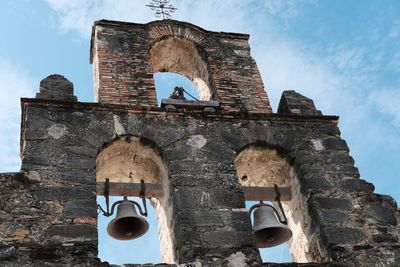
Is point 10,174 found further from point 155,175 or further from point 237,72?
point 237,72

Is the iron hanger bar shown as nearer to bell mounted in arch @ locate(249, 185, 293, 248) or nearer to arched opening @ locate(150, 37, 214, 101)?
bell mounted in arch @ locate(249, 185, 293, 248)

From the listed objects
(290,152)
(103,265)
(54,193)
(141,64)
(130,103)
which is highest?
(141,64)

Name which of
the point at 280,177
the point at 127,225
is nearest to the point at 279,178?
the point at 280,177

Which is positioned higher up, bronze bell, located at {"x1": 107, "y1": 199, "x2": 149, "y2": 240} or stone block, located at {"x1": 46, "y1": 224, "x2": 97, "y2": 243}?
bronze bell, located at {"x1": 107, "y1": 199, "x2": 149, "y2": 240}

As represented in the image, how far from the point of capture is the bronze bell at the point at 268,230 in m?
6.52

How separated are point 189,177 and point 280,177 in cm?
141

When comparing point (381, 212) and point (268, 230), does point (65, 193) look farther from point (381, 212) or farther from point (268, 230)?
point (381, 212)

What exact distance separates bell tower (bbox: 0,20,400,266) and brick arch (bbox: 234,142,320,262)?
0.05ft

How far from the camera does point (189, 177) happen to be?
6.64 meters

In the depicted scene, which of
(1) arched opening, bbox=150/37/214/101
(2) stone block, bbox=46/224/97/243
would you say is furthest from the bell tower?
(1) arched opening, bbox=150/37/214/101

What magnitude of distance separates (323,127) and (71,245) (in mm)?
3627

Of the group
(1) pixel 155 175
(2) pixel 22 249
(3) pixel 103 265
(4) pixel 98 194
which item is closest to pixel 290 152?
(1) pixel 155 175

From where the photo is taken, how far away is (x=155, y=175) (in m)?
7.34

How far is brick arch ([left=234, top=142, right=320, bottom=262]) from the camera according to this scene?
698 centimetres
